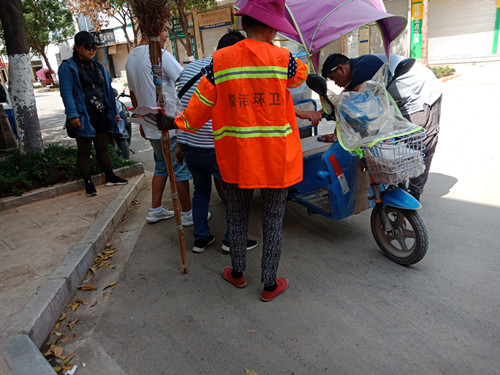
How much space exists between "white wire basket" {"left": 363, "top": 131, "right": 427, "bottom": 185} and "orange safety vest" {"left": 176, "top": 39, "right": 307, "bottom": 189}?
66cm

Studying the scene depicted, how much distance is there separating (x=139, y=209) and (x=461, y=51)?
65.6 feet

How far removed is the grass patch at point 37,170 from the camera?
5035 mm

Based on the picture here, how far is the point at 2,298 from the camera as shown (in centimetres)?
288

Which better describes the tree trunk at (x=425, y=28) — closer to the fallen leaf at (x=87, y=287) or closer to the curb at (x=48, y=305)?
the curb at (x=48, y=305)

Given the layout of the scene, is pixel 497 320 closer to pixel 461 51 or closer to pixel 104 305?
pixel 104 305

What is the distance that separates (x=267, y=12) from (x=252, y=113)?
0.59m

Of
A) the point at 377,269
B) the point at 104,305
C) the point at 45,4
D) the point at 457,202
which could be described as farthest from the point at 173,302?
the point at 45,4

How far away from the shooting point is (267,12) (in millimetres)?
2354

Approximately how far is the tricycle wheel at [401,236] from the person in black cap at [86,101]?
133 inches

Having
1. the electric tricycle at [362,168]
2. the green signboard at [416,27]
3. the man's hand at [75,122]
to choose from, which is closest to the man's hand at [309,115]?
the electric tricycle at [362,168]

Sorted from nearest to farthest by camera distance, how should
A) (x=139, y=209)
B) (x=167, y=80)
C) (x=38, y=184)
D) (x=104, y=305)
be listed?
1. (x=104, y=305)
2. (x=167, y=80)
3. (x=139, y=209)
4. (x=38, y=184)

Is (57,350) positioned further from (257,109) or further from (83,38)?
(83,38)

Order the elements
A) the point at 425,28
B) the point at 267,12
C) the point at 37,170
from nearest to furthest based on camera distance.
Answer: the point at 267,12
the point at 37,170
the point at 425,28

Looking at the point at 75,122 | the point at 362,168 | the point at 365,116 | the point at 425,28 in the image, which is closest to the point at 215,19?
the point at 425,28
